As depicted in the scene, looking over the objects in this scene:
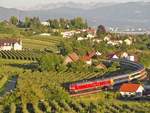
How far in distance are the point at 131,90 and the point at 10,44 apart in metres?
35.3

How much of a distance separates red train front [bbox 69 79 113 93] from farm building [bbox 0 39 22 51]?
31606mm

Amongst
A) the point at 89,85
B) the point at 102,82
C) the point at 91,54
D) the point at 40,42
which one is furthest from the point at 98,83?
the point at 40,42

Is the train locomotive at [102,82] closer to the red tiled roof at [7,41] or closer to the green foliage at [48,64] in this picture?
the green foliage at [48,64]

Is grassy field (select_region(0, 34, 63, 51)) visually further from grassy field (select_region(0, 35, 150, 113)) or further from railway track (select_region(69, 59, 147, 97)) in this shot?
grassy field (select_region(0, 35, 150, 113))

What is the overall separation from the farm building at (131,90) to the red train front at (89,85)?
174cm

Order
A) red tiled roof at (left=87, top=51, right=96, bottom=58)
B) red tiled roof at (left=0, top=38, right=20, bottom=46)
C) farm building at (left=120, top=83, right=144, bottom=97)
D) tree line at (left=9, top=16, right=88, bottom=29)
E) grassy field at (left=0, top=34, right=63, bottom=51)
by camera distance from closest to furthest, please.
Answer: farm building at (left=120, top=83, right=144, bottom=97) → red tiled roof at (left=87, top=51, right=96, bottom=58) → red tiled roof at (left=0, top=38, right=20, bottom=46) → grassy field at (left=0, top=34, right=63, bottom=51) → tree line at (left=9, top=16, right=88, bottom=29)

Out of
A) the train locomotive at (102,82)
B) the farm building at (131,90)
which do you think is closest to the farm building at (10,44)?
the train locomotive at (102,82)

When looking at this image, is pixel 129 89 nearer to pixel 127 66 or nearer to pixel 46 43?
pixel 127 66

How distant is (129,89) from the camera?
4238 cm

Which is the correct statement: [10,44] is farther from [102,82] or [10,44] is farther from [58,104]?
[58,104]

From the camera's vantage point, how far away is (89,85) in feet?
139

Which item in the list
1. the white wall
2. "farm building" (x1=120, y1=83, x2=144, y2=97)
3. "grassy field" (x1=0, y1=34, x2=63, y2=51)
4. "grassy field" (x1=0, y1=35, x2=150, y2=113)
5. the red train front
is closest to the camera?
"grassy field" (x1=0, y1=35, x2=150, y2=113)

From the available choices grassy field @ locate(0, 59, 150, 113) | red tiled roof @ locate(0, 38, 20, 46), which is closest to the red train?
grassy field @ locate(0, 59, 150, 113)

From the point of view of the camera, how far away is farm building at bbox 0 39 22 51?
74.1m
